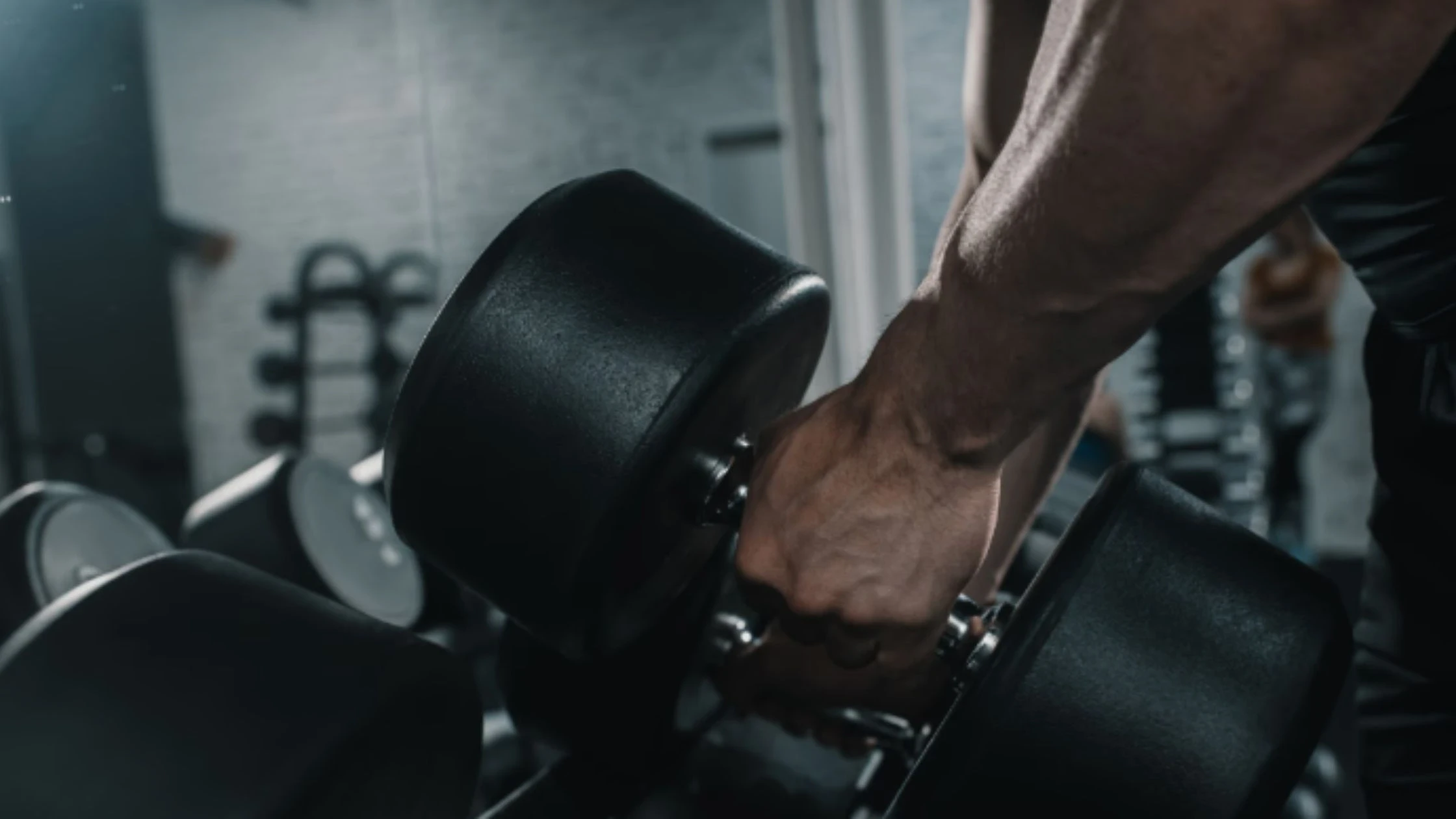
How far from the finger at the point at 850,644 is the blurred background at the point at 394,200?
84 cm

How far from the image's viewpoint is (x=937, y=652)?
69 cm

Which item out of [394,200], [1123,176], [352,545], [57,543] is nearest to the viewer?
[1123,176]

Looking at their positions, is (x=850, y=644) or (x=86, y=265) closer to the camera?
(x=850, y=644)

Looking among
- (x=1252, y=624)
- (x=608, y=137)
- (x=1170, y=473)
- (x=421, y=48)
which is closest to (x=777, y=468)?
(x=1252, y=624)

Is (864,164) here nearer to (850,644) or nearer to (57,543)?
(57,543)

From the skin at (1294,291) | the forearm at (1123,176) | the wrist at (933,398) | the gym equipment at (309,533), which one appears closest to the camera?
the forearm at (1123,176)

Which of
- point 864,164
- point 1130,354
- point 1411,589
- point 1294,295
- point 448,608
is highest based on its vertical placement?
point 864,164

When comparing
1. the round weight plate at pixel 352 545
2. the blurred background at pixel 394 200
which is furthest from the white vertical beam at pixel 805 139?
the round weight plate at pixel 352 545

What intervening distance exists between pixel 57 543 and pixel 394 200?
283cm

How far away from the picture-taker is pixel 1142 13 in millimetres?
461

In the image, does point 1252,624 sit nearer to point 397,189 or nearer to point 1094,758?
point 1094,758

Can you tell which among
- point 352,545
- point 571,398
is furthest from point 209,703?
point 352,545

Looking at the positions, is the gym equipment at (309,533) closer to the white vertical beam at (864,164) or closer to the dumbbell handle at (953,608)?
the dumbbell handle at (953,608)

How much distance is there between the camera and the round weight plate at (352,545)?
114 cm
